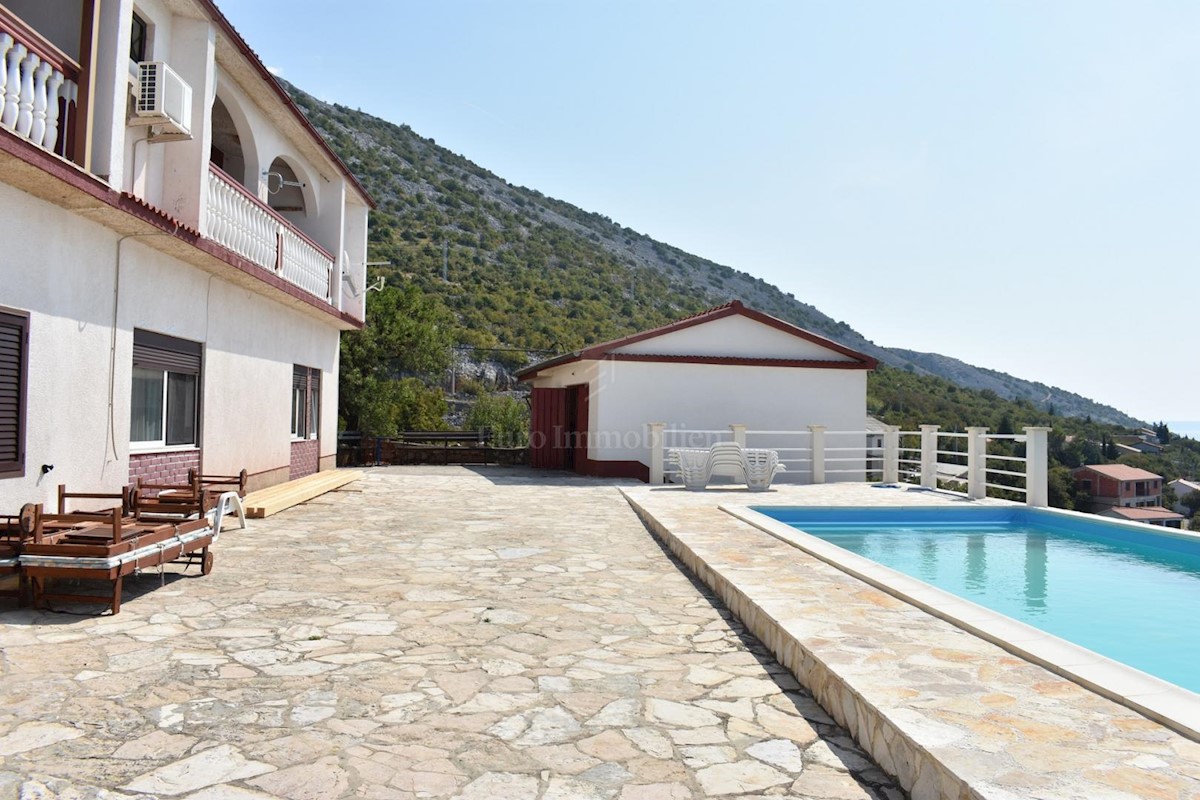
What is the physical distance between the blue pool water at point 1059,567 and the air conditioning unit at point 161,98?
8679mm

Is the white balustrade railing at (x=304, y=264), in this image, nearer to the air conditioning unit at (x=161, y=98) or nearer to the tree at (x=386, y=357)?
the air conditioning unit at (x=161, y=98)

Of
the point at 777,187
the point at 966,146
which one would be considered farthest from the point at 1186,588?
the point at 777,187

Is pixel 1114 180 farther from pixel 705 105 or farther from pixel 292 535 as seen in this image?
pixel 292 535

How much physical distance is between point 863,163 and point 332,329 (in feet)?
37.1

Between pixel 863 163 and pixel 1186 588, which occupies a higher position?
pixel 863 163

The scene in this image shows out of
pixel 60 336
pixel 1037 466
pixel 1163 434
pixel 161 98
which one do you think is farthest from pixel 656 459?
pixel 1163 434

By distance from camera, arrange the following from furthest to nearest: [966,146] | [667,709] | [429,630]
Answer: [966,146] < [429,630] < [667,709]

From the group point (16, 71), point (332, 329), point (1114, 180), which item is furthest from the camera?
point (332, 329)

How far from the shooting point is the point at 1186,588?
291 inches

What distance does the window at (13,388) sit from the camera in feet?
19.4

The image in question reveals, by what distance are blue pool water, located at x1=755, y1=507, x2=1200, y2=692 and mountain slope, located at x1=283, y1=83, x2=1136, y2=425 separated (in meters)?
21.7

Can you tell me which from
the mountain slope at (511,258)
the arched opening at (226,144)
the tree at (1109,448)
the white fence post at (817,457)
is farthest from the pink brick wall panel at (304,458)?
the tree at (1109,448)

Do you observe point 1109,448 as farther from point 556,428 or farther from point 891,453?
point 556,428

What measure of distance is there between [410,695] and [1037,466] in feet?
36.3
